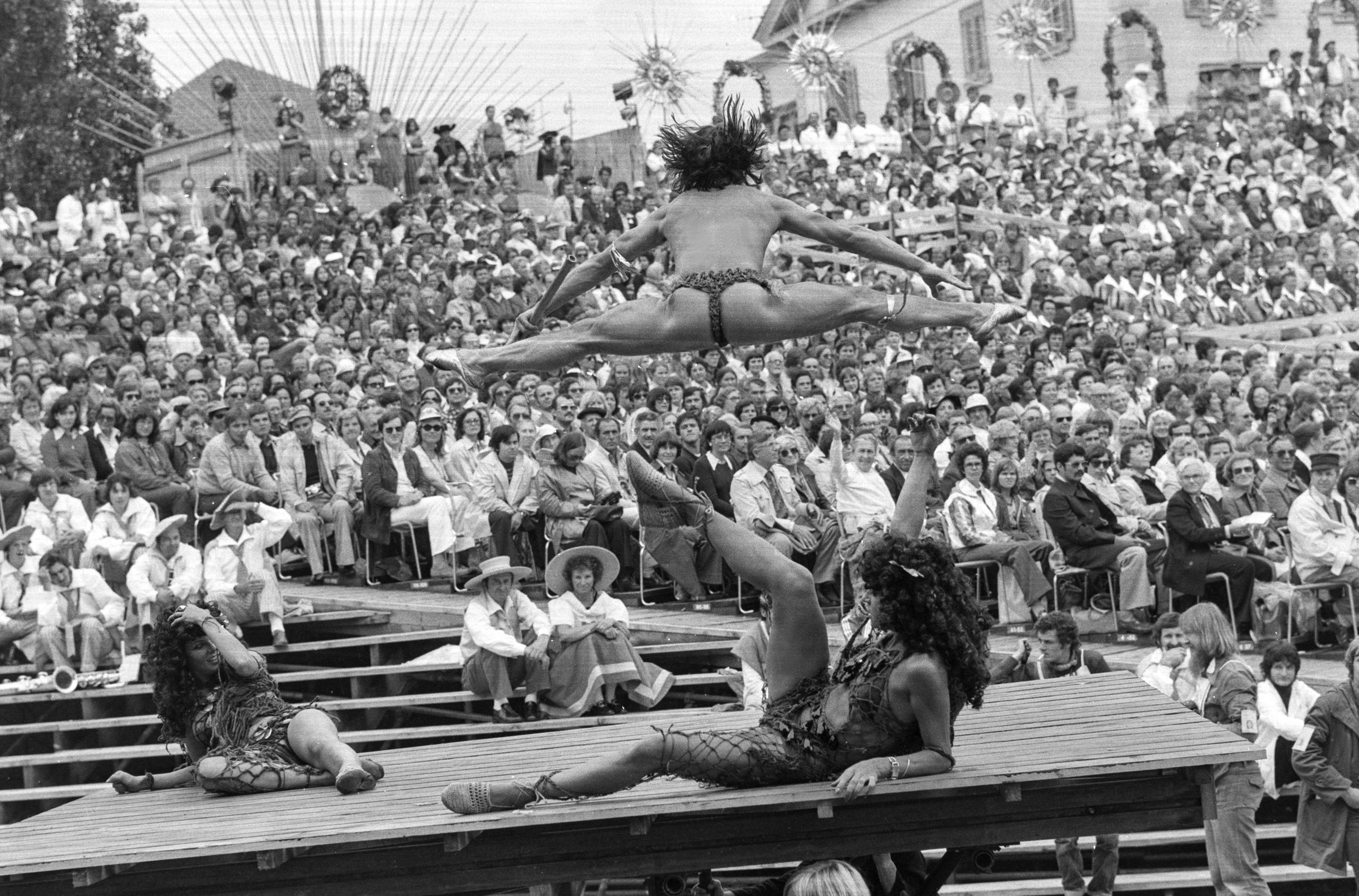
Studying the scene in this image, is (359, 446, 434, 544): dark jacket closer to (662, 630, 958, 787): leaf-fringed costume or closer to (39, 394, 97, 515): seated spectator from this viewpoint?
(39, 394, 97, 515): seated spectator

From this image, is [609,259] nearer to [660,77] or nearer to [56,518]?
[56,518]

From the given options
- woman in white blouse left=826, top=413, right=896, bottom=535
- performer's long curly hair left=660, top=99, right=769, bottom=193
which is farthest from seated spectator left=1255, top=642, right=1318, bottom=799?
performer's long curly hair left=660, top=99, right=769, bottom=193

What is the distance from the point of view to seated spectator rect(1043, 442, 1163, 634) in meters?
9.69

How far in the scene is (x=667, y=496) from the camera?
6062mm

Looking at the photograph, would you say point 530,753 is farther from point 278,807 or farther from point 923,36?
point 923,36

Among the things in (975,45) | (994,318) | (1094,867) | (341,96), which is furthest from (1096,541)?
(975,45)

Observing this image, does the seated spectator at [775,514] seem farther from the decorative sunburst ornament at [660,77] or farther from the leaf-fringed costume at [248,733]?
the leaf-fringed costume at [248,733]

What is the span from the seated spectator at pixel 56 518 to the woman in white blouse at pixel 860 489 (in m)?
4.38

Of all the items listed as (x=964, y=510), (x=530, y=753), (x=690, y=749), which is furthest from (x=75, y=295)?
(x=690, y=749)

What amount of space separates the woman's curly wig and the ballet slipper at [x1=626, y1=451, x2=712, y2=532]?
1.83 metres

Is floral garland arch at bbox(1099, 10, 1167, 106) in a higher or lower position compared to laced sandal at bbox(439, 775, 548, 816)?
higher

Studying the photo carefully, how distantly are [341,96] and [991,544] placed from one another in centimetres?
1755

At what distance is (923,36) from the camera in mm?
36031

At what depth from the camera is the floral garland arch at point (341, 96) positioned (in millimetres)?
25219
